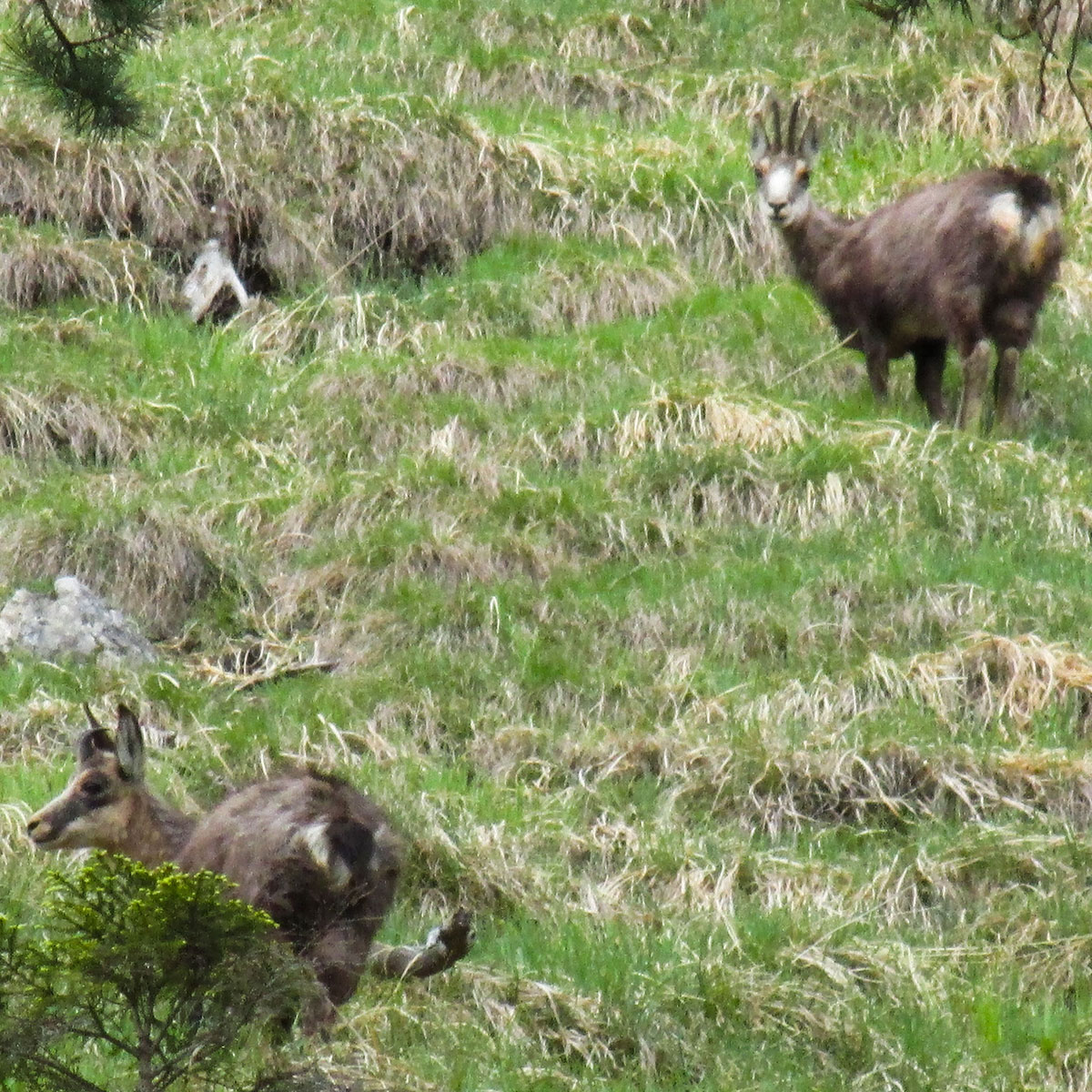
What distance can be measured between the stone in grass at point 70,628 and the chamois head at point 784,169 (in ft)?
15.5

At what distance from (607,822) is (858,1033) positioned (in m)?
1.69

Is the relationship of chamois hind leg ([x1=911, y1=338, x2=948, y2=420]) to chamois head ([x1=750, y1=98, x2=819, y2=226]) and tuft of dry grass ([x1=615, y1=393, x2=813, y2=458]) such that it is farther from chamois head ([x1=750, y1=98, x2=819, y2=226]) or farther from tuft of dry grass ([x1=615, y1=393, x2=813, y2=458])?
chamois head ([x1=750, y1=98, x2=819, y2=226])

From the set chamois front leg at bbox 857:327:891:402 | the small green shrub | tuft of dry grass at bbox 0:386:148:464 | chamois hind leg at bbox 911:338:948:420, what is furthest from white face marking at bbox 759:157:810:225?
the small green shrub

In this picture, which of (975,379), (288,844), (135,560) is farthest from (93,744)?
(975,379)

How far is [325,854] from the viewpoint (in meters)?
5.20

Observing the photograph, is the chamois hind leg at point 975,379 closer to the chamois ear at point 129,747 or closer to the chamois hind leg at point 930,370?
the chamois hind leg at point 930,370

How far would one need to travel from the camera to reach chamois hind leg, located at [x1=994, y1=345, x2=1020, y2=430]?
33.2ft

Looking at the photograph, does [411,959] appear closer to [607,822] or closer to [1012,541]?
[607,822]

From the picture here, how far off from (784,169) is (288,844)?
7.00 metres

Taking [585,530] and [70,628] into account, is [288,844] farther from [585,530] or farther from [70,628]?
[585,530]

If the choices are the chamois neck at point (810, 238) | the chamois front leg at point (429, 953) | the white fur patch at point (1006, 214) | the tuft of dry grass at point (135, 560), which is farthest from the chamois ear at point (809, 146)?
the chamois front leg at point (429, 953)

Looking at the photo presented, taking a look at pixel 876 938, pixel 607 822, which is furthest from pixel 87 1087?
pixel 607 822

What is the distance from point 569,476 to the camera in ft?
31.6

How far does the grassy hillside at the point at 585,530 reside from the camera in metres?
5.95
